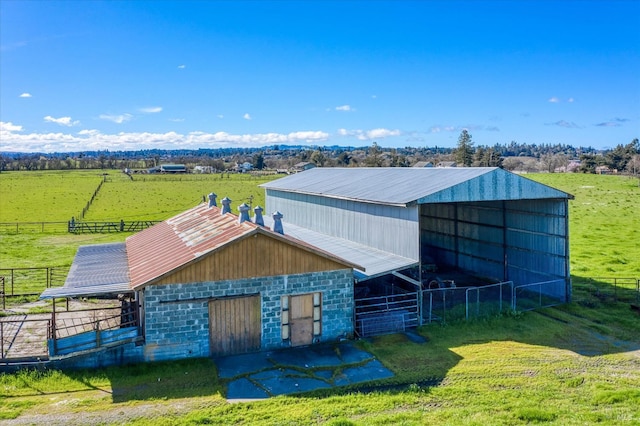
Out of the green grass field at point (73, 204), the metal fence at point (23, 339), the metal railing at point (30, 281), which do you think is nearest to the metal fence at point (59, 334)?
the metal fence at point (23, 339)

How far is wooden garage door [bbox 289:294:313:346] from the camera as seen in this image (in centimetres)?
1906

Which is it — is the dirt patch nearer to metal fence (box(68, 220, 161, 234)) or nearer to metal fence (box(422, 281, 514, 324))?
metal fence (box(422, 281, 514, 324))

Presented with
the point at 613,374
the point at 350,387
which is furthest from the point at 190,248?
the point at 613,374

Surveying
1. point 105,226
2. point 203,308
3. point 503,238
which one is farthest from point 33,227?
point 503,238

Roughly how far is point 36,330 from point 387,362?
13462mm

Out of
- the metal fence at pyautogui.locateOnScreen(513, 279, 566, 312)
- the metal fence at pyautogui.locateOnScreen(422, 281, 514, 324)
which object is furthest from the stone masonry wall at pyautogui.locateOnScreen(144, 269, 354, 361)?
the metal fence at pyautogui.locateOnScreen(513, 279, 566, 312)

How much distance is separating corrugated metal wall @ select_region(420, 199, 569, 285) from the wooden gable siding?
13.4 m

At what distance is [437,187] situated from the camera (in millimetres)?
23969

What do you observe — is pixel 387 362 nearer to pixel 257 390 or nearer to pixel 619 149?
pixel 257 390

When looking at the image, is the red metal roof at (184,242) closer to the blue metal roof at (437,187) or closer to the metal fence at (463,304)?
the metal fence at (463,304)

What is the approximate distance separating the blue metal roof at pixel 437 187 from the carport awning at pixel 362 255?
2.38m

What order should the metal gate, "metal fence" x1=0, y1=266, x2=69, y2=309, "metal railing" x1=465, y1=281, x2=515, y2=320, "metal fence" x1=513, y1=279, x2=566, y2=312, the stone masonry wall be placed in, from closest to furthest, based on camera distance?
the stone masonry wall, the metal gate, "metal railing" x1=465, y1=281, x2=515, y2=320, "metal fence" x1=513, y1=279, x2=566, y2=312, "metal fence" x1=0, y1=266, x2=69, y2=309

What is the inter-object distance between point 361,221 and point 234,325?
1074cm

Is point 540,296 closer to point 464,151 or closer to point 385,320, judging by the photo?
point 385,320
